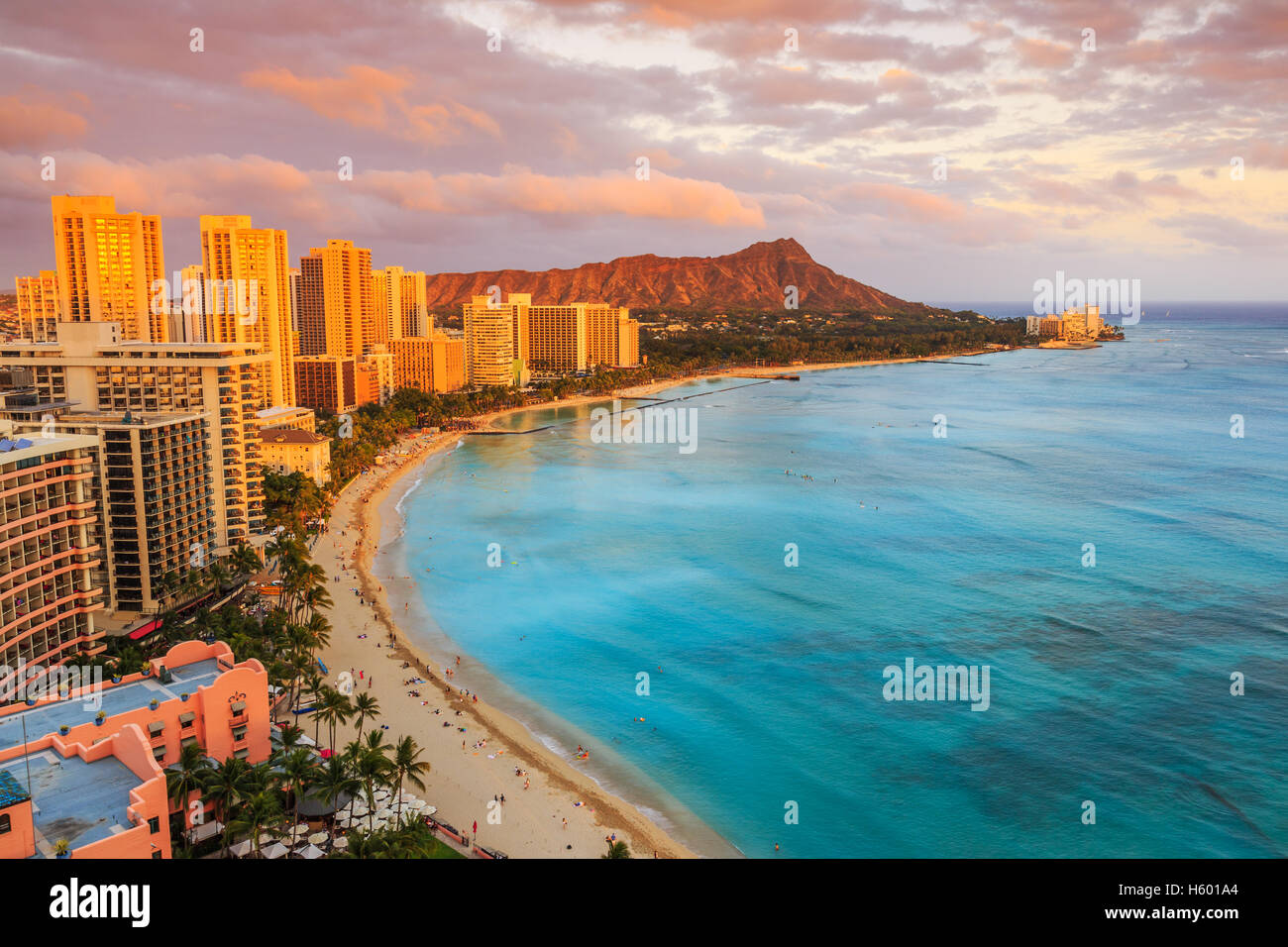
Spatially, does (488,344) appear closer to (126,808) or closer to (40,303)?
(40,303)

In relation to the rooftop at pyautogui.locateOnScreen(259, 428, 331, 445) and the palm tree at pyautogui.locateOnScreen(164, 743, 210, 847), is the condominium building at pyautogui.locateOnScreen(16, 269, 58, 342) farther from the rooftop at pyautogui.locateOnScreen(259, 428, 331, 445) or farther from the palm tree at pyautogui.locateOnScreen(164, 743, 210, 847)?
the palm tree at pyautogui.locateOnScreen(164, 743, 210, 847)

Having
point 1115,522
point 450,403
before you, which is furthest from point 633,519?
point 450,403

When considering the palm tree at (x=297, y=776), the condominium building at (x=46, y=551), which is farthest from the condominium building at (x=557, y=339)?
the palm tree at (x=297, y=776)

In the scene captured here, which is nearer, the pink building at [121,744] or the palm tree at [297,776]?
the pink building at [121,744]

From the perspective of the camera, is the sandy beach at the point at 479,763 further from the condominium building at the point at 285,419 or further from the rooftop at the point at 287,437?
the condominium building at the point at 285,419
